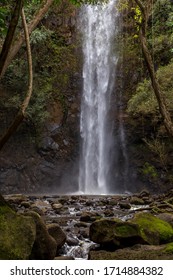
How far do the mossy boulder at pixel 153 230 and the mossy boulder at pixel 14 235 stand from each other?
2756mm

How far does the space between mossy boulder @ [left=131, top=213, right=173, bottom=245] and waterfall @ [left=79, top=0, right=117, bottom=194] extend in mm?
16970

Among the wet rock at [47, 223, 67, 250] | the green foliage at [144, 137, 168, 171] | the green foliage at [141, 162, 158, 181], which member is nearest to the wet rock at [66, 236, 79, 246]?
the wet rock at [47, 223, 67, 250]

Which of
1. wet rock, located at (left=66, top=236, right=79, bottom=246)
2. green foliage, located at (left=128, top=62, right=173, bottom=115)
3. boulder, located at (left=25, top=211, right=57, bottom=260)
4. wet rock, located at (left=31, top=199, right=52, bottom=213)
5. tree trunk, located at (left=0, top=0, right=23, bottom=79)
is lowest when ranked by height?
wet rock, located at (left=66, top=236, right=79, bottom=246)

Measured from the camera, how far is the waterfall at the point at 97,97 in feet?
82.4

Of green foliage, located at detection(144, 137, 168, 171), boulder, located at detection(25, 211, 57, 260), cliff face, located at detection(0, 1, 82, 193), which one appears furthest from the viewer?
cliff face, located at detection(0, 1, 82, 193)

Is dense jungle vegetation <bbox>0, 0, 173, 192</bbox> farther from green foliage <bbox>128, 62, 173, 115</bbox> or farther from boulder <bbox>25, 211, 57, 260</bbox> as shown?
boulder <bbox>25, 211, 57, 260</bbox>

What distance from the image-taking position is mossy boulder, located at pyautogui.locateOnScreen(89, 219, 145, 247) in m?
6.39

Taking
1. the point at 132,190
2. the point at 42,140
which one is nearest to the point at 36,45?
the point at 42,140

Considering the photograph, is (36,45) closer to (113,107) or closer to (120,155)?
(113,107)

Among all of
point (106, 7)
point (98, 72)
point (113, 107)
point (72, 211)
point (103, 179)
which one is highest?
point (106, 7)

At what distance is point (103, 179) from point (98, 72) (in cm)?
872

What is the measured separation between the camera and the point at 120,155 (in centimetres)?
2531
